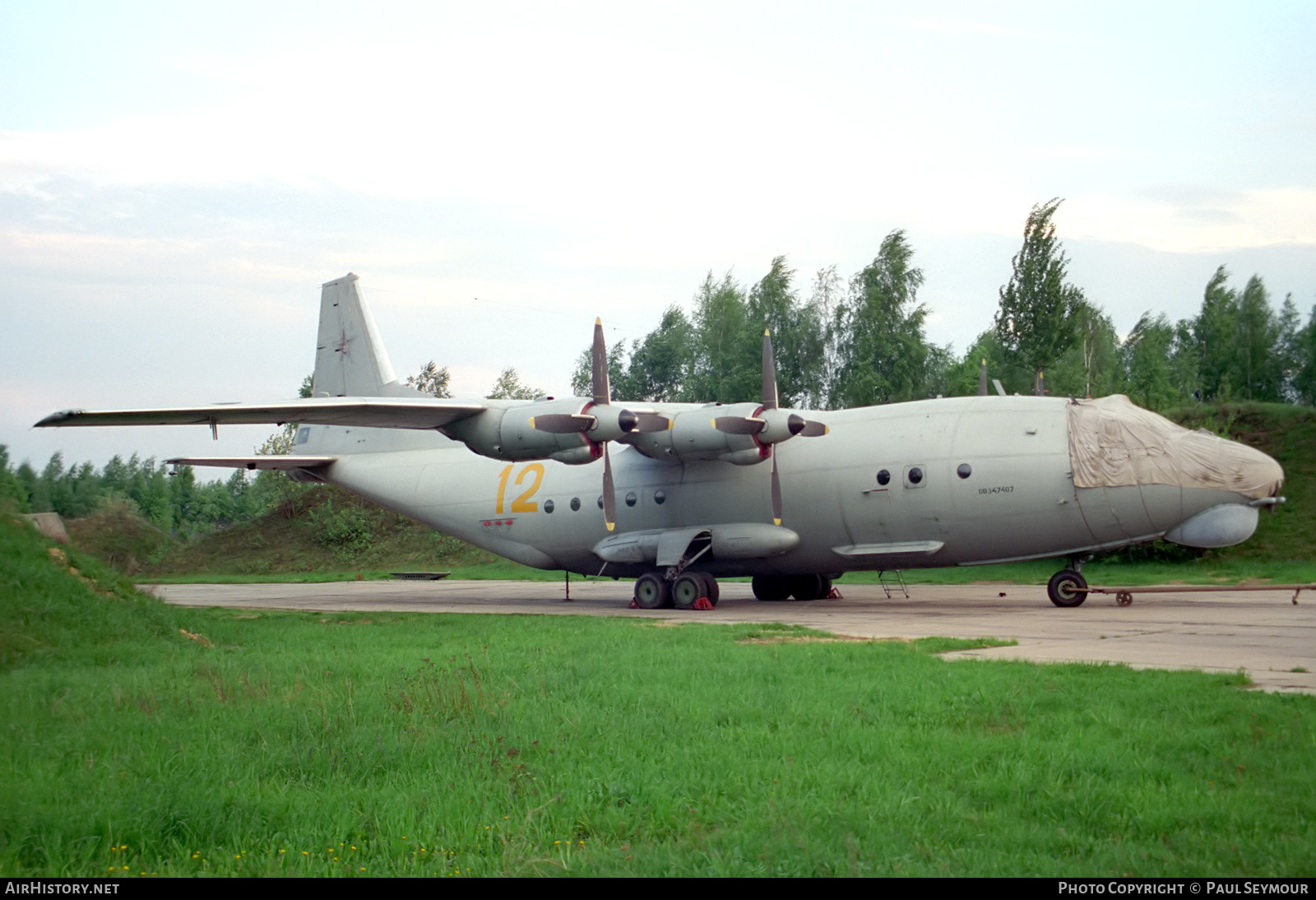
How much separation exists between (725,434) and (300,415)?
27.5ft

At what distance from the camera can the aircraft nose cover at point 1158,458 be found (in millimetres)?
18281

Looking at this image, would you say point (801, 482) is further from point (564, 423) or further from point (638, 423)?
point (564, 423)

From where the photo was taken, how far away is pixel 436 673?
10.4 metres

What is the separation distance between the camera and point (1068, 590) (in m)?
19.4

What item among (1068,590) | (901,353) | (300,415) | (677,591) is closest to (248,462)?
(300,415)

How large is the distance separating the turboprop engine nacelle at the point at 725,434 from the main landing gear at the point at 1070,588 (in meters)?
5.58

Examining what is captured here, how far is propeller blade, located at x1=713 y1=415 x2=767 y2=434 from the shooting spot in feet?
67.4

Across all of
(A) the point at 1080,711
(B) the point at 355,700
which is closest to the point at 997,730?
(A) the point at 1080,711

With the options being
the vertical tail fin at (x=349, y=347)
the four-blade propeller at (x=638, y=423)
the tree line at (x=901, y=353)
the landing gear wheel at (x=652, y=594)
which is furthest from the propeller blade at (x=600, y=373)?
the tree line at (x=901, y=353)

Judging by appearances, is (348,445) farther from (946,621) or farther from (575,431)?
(946,621)

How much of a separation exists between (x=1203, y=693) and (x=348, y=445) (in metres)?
23.1

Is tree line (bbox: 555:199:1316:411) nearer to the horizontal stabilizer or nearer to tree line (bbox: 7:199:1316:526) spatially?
tree line (bbox: 7:199:1316:526)

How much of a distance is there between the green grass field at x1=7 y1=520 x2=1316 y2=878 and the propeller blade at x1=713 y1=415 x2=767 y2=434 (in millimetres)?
9400

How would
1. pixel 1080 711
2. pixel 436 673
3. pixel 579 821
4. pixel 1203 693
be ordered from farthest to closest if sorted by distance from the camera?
pixel 436 673 < pixel 1203 693 < pixel 1080 711 < pixel 579 821
